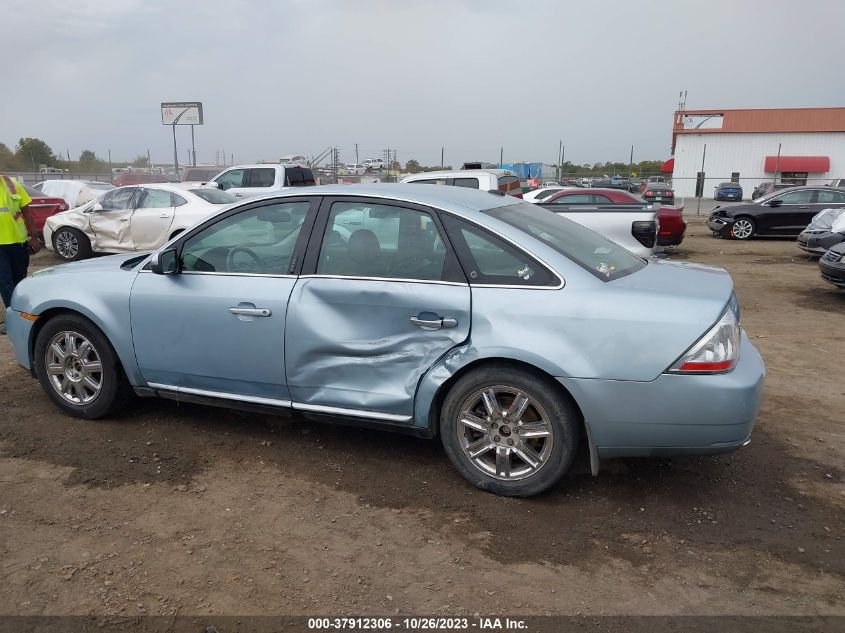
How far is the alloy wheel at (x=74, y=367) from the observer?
440 centimetres

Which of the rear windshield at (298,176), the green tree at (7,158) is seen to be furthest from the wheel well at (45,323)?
the green tree at (7,158)

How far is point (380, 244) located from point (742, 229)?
1596cm

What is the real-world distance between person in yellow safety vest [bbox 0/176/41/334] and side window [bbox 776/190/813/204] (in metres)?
16.6

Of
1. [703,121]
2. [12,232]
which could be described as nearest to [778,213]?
[12,232]

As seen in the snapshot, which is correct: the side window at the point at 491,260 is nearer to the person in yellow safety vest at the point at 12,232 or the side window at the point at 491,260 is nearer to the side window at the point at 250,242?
the side window at the point at 250,242

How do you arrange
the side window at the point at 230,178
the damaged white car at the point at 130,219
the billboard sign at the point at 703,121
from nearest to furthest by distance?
the damaged white car at the point at 130,219
the side window at the point at 230,178
the billboard sign at the point at 703,121

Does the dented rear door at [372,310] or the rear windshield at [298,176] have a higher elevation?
the rear windshield at [298,176]

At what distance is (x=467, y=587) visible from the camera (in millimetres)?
2805

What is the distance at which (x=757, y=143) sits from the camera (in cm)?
4894

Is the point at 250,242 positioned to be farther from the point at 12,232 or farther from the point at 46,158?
the point at 46,158

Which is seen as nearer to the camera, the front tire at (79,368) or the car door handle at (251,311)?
the car door handle at (251,311)

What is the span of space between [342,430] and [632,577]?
212cm

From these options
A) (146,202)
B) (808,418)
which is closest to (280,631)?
(808,418)

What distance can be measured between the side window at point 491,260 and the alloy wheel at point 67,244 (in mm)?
10591
